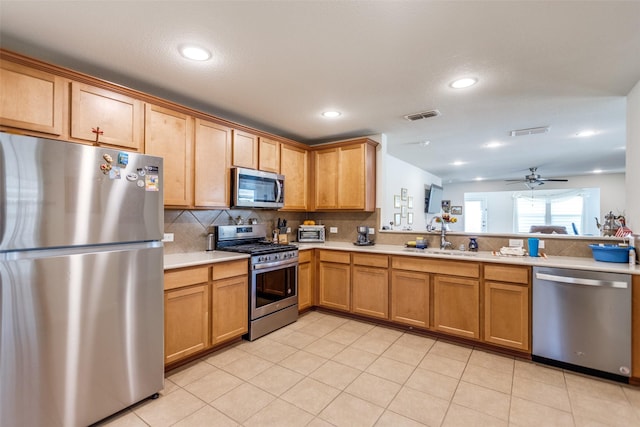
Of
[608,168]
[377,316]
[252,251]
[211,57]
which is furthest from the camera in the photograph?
[608,168]

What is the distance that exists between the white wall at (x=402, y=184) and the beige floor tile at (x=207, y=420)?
9.93ft

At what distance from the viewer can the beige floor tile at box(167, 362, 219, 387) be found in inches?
92.4

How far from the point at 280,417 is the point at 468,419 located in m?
1.23

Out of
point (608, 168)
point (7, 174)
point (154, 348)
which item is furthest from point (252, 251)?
point (608, 168)

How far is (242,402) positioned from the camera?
6.81ft

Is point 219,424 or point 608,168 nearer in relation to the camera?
point 219,424

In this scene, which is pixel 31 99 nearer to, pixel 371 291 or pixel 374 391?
pixel 374 391

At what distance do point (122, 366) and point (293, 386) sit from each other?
1.19 m

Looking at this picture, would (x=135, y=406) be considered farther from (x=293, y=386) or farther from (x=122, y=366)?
(x=293, y=386)

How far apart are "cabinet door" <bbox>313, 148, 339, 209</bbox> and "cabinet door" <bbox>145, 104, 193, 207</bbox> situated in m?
1.96

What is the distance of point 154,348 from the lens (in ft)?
6.85

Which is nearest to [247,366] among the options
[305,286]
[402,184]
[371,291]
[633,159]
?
[305,286]

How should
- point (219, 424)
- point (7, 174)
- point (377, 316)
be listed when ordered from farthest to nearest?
point (377, 316) → point (219, 424) → point (7, 174)

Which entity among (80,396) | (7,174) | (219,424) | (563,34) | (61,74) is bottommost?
(219,424)
